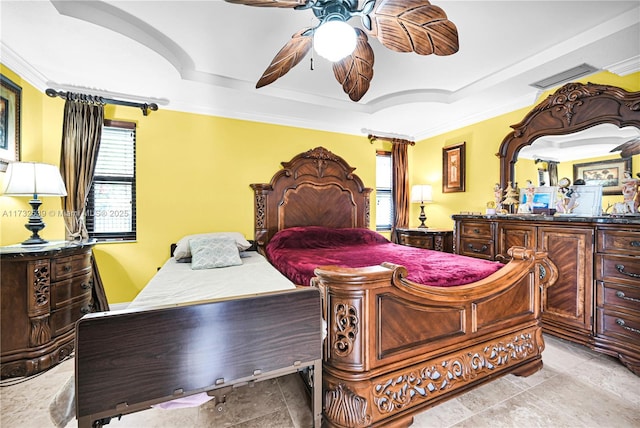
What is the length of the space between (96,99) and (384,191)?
4.03 m

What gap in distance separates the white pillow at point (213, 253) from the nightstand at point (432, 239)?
2643mm

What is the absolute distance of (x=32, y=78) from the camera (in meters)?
2.52

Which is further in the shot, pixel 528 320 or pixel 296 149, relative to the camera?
pixel 296 149

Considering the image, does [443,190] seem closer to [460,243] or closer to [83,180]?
[460,243]

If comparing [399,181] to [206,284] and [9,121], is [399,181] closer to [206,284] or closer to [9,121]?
[206,284]

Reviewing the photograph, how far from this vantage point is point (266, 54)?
8.05ft

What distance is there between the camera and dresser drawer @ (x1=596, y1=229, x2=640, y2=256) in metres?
1.99

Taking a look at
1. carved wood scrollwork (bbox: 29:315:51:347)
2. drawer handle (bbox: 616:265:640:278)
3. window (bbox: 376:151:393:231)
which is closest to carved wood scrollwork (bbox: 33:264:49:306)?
carved wood scrollwork (bbox: 29:315:51:347)

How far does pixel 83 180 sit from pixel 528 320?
14.0ft

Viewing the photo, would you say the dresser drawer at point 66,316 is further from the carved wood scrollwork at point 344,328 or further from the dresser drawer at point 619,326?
the dresser drawer at point 619,326

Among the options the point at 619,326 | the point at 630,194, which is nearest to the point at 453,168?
the point at 630,194

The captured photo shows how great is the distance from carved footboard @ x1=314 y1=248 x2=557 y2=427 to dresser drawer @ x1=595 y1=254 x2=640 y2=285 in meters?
0.90

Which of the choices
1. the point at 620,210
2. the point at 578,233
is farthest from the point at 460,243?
the point at 620,210

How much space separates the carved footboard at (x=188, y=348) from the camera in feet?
3.18
